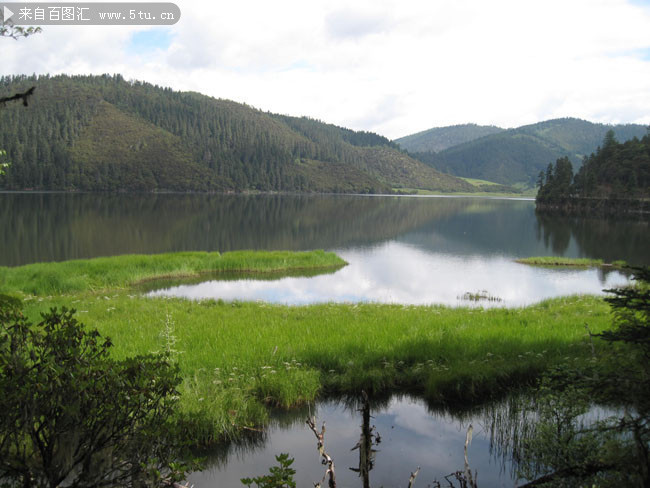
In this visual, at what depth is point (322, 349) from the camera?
13000 millimetres

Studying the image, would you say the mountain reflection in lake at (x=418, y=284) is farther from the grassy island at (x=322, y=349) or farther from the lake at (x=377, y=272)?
the grassy island at (x=322, y=349)

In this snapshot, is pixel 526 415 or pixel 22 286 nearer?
pixel 526 415

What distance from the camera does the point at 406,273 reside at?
38.9 meters

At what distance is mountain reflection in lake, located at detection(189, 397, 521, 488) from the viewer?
8117 millimetres

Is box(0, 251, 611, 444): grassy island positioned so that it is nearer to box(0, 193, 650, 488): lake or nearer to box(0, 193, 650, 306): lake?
box(0, 193, 650, 488): lake

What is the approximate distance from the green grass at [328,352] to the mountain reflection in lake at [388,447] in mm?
569

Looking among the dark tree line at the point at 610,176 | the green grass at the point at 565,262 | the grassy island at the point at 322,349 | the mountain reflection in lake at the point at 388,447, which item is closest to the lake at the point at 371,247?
the green grass at the point at 565,262

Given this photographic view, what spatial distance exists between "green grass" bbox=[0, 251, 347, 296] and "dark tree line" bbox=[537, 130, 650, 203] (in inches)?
4039

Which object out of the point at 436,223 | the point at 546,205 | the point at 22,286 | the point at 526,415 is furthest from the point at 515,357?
the point at 546,205

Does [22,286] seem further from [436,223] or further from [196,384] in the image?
[436,223]

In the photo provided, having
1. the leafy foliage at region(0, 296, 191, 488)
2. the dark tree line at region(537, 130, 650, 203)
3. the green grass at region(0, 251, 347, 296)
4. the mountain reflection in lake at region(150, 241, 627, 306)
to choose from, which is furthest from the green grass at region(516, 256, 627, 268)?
the dark tree line at region(537, 130, 650, 203)

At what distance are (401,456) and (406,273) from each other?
30652 mm

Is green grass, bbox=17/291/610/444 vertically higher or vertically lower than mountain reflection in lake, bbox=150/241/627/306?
higher

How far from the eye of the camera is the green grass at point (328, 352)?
1026 cm
